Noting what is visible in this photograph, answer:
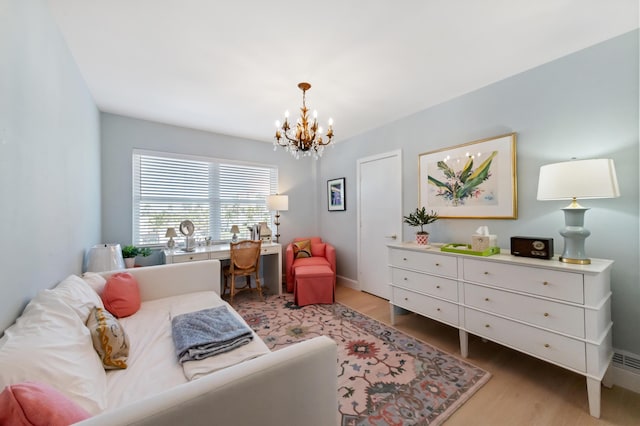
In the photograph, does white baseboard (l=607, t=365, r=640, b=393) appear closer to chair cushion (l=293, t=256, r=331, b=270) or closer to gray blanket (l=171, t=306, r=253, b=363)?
gray blanket (l=171, t=306, r=253, b=363)

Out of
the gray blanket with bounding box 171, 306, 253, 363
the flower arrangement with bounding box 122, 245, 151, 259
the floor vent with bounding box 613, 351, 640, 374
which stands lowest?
the floor vent with bounding box 613, 351, 640, 374

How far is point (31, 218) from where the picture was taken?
130cm

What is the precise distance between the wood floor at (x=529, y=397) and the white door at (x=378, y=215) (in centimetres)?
134

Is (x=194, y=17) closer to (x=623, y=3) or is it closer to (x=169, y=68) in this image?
(x=169, y=68)

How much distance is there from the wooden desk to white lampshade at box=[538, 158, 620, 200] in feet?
9.89

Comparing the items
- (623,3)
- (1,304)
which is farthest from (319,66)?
(1,304)

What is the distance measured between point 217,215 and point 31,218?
2.48 meters

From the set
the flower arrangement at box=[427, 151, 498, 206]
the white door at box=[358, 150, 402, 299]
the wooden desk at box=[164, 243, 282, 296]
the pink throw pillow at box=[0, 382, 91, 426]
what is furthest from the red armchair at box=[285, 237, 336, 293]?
the pink throw pillow at box=[0, 382, 91, 426]

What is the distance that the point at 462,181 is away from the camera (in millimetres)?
2570

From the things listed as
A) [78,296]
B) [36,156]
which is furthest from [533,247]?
[36,156]

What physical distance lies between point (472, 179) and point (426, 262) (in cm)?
97

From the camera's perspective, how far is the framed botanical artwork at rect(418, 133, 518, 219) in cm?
225

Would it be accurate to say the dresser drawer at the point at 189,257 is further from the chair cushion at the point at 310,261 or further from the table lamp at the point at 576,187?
the table lamp at the point at 576,187

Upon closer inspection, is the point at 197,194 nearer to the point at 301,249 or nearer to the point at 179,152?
the point at 179,152
